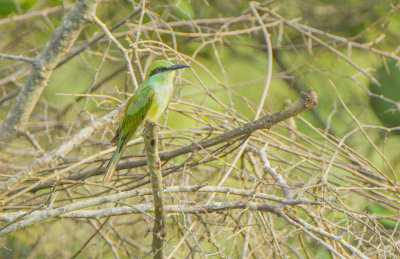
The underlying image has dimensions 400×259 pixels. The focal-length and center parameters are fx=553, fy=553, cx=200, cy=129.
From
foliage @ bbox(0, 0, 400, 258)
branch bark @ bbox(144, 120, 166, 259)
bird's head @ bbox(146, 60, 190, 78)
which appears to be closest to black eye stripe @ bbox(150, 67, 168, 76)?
bird's head @ bbox(146, 60, 190, 78)

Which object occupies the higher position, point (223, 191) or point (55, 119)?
point (55, 119)

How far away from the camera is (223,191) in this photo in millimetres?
3078

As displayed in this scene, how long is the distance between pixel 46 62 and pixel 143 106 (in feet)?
3.51

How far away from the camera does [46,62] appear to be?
4223mm

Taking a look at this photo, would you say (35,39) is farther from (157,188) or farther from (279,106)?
(157,188)

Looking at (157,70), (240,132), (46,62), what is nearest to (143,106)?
(157,70)

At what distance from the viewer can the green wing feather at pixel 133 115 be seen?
360 cm

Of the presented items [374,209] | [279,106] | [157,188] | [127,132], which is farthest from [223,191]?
[279,106]

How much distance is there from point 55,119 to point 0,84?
630 millimetres

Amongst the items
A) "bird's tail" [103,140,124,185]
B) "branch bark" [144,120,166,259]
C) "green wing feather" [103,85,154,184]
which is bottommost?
"branch bark" [144,120,166,259]

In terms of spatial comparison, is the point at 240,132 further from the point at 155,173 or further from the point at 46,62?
the point at 46,62

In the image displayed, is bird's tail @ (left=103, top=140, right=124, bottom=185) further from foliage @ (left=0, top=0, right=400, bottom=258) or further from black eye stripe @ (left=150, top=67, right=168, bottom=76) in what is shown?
black eye stripe @ (left=150, top=67, right=168, bottom=76)

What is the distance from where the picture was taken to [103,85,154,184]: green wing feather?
11.8 feet

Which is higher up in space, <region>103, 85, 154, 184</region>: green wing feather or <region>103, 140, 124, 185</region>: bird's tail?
<region>103, 85, 154, 184</region>: green wing feather
